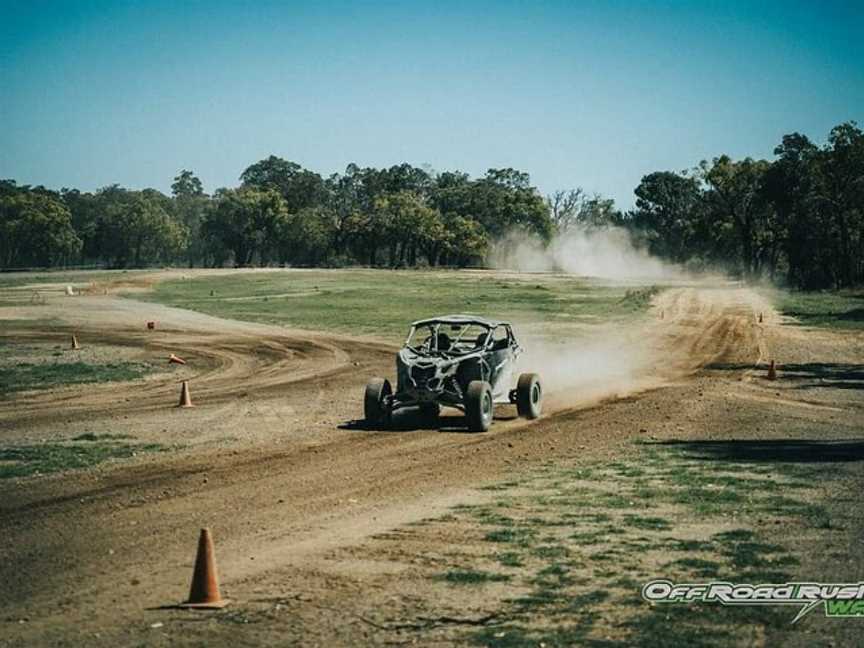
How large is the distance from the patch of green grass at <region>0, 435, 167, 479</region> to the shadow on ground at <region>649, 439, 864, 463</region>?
366 inches

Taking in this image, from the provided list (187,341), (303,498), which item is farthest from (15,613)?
(187,341)

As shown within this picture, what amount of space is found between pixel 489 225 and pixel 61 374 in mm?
149895

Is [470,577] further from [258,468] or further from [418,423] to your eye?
[418,423]

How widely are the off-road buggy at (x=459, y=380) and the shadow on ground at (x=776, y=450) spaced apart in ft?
11.0

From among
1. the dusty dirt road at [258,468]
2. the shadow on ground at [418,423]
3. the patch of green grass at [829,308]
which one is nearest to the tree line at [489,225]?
the patch of green grass at [829,308]

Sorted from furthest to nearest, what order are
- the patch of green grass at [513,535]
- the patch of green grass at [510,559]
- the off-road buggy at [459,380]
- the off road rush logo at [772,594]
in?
the off-road buggy at [459,380] < the patch of green grass at [513,535] < the patch of green grass at [510,559] < the off road rush logo at [772,594]

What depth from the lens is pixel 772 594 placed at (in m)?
8.98

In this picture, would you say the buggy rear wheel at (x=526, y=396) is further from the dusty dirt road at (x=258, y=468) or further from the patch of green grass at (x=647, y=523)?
the patch of green grass at (x=647, y=523)

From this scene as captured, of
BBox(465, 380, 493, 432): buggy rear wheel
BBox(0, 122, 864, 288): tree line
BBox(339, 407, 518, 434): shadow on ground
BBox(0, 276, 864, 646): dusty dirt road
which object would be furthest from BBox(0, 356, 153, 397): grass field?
BBox(0, 122, 864, 288): tree line

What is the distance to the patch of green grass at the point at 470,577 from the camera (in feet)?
31.6

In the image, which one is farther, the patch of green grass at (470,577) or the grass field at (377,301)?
the grass field at (377,301)

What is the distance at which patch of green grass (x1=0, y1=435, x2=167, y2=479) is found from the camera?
51.3ft

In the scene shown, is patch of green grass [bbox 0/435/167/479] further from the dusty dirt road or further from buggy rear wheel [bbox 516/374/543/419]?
buggy rear wheel [bbox 516/374/543/419]

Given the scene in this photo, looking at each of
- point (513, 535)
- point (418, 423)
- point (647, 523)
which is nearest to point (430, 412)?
point (418, 423)
